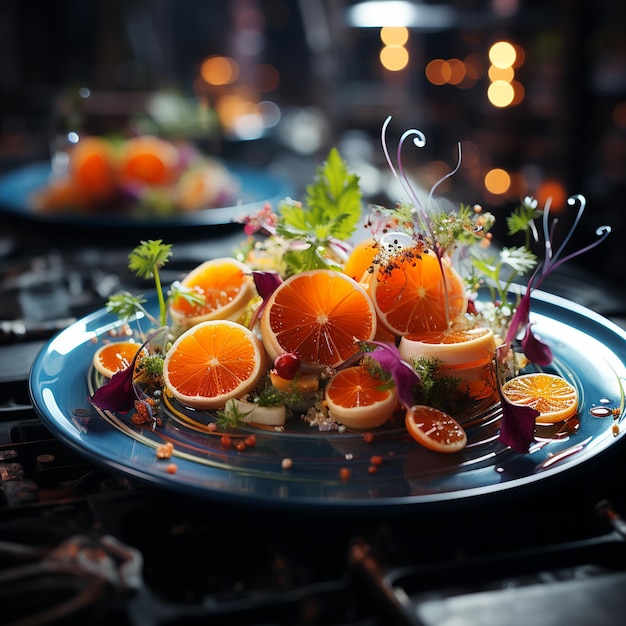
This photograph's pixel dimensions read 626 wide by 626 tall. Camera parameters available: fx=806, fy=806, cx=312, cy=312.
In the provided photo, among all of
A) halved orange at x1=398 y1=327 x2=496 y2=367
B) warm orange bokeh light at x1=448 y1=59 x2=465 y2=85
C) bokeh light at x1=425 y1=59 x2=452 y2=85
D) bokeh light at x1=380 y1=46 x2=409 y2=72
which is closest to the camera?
halved orange at x1=398 y1=327 x2=496 y2=367

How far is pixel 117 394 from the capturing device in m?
1.06

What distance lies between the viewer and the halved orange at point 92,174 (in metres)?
2.29

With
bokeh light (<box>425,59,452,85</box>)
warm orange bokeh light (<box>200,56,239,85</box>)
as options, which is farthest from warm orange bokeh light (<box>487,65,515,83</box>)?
warm orange bokeh light (<box>200,56,239,85</box>)

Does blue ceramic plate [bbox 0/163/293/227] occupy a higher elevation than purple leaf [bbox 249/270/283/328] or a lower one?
lower

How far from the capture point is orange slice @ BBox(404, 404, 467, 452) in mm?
955

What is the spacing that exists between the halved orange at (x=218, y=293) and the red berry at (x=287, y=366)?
0.19 metres

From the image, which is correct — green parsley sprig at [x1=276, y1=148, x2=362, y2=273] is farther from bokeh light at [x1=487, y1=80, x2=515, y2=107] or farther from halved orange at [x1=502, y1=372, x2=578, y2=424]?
bokeh light at [x1=487, y1=80, x2=515, y2=107]

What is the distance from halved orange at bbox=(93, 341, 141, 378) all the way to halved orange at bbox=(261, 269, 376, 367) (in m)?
0.21

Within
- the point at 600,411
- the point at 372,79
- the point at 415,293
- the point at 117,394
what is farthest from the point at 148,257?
the point at 372,79

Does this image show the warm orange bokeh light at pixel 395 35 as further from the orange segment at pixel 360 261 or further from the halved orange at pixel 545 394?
the halved orange at pixel 545 394

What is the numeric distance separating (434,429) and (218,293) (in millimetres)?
459

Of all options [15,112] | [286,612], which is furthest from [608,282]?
[15,112]

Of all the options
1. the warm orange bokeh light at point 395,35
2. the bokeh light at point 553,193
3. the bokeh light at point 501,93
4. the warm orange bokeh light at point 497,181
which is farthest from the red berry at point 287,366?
the warm orange bokeh light at point 395,35

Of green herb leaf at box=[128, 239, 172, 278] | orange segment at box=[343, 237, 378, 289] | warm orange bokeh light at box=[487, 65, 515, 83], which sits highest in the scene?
green herb leaf at box=[128, 239, 172, 278]
